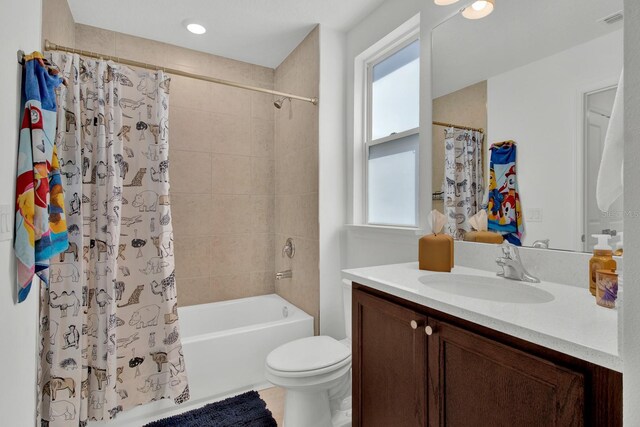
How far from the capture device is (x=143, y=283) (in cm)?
184

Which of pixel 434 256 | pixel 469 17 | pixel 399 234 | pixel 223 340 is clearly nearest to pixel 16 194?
pixel 223 340

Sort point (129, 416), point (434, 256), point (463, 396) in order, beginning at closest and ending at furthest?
point (463, 396) < point (434, 256) < point (129, 416)

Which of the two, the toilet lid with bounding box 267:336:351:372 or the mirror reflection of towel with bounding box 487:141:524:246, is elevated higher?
the mirror reflection of towel with bounding box 487:141:524:246

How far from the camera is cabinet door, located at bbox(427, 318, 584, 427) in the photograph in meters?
0.68

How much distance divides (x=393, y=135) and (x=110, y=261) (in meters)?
1.82

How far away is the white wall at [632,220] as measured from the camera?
0.55 meters

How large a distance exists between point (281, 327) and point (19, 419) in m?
1.38

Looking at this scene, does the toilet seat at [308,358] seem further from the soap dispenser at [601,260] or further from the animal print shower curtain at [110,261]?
the soap dispenser at [601,260]

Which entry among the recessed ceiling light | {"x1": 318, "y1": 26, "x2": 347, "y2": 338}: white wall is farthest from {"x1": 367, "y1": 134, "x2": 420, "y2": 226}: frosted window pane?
the recessed ceiling light

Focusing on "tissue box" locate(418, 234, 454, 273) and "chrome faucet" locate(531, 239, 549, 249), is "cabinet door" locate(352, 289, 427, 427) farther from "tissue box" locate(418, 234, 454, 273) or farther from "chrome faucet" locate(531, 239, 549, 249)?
"chrome faucet" locate(531, 239, 549, 249)

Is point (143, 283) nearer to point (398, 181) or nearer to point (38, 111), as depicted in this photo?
point (38, 111)

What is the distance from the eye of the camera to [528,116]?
1259mm

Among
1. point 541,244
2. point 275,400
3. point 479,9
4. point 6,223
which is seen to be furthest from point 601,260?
point 275,400

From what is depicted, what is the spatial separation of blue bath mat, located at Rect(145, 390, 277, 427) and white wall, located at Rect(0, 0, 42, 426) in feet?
2.57
